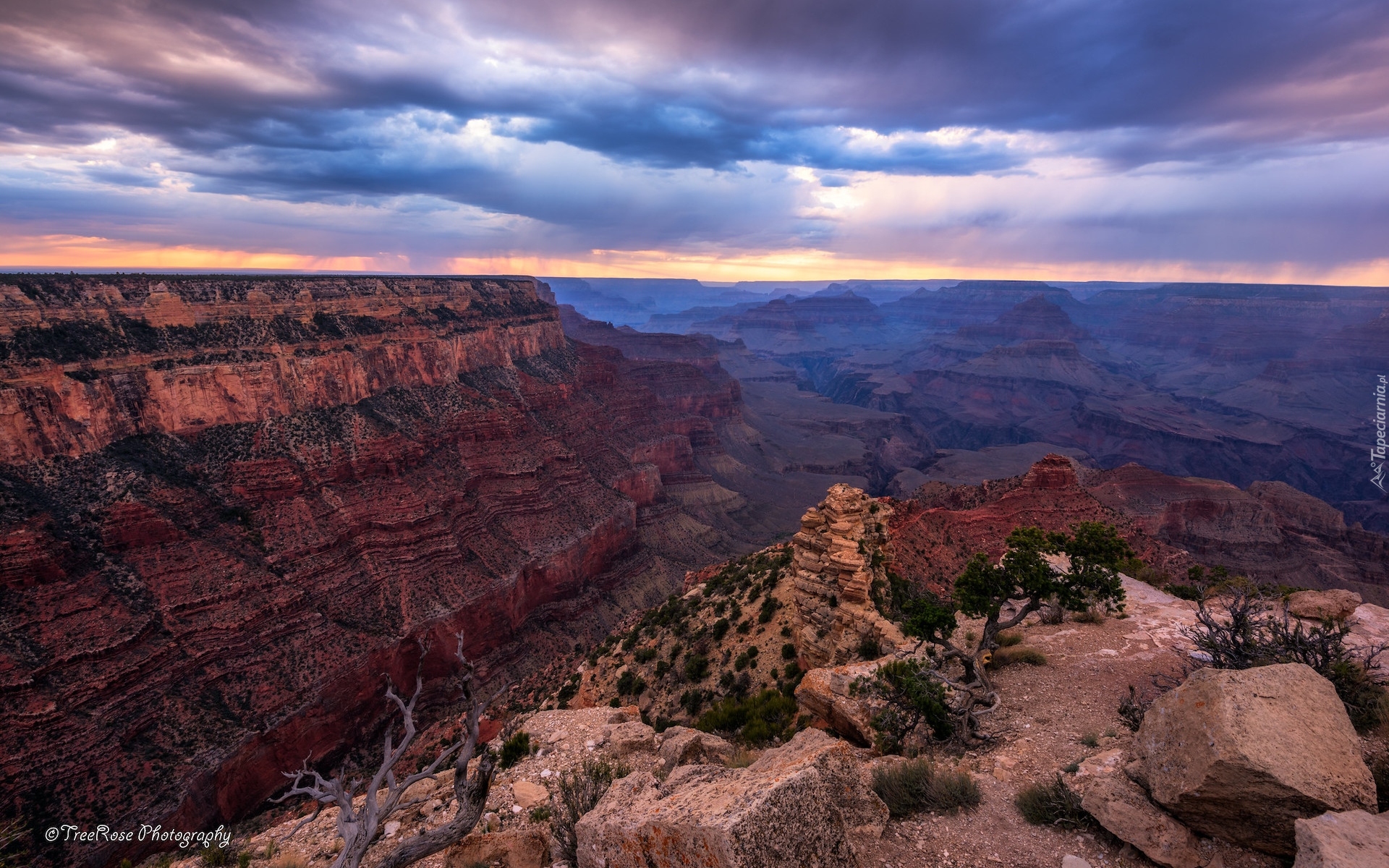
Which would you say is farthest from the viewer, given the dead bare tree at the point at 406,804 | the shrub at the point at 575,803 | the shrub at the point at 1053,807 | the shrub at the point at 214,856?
the shrub at the point at 214,856

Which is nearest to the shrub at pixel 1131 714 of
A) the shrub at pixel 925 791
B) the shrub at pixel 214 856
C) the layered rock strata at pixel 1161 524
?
the shrub at pixel 925 791

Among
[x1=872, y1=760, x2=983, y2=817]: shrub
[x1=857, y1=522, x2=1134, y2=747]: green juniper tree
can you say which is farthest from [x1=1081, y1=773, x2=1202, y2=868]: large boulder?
[x1=857, y1=522, x2=1134, y2=747]: green juniper tree

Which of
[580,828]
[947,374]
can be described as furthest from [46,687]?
[947,374]

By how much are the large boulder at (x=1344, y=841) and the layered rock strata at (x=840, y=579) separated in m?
10.9

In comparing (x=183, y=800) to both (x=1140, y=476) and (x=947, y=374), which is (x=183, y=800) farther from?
(x=947, y=374)

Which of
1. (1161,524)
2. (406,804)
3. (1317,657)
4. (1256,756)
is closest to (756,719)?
(406,804)

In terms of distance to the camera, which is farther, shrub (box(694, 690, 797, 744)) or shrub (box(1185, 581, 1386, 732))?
shrub (box(694, 690, 797, 744))

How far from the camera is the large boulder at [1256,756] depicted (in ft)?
18.8

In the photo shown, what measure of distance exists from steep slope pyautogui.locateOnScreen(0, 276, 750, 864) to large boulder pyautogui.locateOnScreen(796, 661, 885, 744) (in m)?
27.7

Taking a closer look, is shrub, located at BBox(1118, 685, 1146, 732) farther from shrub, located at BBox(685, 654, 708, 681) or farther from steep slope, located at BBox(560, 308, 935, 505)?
steep slope, located at BBox(560, 308, 935, 505)

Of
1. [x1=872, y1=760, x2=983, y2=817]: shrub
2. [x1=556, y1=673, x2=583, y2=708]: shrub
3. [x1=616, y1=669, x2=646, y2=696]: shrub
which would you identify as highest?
[x1=872, y1=760, x2=983, y2=817]: shrub

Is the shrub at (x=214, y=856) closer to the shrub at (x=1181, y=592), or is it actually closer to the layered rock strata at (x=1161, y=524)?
the layered rock strata at (x=1161, y=524)

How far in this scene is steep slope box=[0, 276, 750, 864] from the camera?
24.6 metres

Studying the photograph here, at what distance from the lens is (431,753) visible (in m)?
25.0
